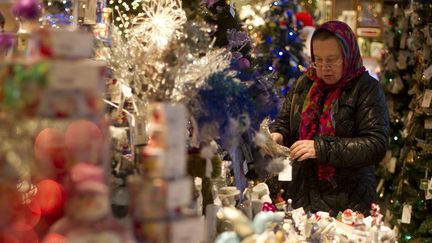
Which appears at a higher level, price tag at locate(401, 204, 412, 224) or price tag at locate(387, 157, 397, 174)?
price tag at locate(387, 157, 397, 174)

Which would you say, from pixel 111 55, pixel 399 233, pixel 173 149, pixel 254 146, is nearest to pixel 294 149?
pixel 254 146

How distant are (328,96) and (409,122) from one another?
2.62 metres

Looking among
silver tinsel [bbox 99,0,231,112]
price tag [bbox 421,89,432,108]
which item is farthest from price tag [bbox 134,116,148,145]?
price tag [bbox 421,89,432,108]

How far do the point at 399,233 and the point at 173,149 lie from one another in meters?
4.43

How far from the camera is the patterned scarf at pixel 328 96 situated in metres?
3.07

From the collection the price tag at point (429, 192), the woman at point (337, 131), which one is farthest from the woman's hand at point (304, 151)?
the price tag at point (429, 192)

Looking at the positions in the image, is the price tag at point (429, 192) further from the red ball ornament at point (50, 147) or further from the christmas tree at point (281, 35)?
the red ball ornament at point (50, 147)

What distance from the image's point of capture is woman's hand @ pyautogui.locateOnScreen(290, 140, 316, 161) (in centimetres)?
297

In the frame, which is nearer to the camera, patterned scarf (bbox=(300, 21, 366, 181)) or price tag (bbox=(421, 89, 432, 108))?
patterned scarf (bbox=(300, 21, 366, 181))

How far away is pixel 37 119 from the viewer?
3.98 feet

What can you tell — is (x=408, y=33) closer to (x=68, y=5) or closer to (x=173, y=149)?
(x=68, y=5)

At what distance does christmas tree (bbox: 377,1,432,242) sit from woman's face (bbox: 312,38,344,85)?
210cm

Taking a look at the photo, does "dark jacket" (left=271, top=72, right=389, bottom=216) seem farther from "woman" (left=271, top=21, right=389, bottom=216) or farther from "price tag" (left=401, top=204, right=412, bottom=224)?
"price tag" (left=401, top=204, right=412, bottom=224)

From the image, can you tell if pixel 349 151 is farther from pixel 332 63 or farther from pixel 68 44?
pixel 68 44
